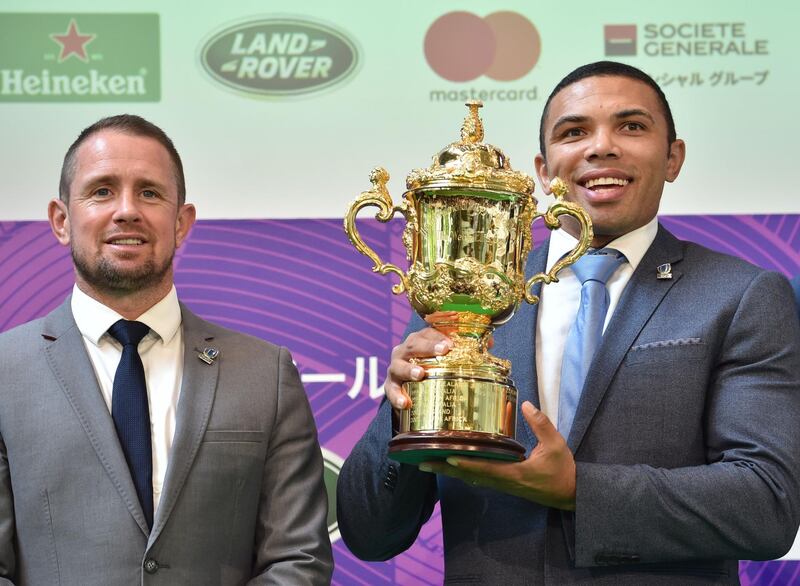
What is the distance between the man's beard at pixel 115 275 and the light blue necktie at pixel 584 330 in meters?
0.86

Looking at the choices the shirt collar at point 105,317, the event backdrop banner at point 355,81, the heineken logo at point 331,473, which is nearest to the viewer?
the shirt collar at point 105,317

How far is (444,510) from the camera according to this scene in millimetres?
2791

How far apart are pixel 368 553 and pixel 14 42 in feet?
6.02

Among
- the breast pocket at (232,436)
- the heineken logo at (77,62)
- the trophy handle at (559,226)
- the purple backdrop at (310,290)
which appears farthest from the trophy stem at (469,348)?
the heineken logo at (77,62)

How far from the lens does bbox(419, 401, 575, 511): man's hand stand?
2445 mm

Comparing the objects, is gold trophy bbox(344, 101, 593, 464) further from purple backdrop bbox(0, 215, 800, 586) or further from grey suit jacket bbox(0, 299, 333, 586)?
purple backdrop bbox(0, 215, 800, 586)

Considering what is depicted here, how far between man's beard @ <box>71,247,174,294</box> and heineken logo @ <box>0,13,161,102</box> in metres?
→ 1.04

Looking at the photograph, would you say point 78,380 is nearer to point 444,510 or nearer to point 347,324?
point 444,510

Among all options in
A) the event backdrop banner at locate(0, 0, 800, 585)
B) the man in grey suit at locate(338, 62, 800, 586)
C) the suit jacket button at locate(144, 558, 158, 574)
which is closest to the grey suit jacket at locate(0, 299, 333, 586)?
the suit jacket button at locate(144, 558, 158, 574)

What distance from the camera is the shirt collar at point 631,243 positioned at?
2.87m

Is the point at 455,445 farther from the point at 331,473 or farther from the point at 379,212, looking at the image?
the point at 331,473

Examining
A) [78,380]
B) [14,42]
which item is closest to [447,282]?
[78,380]

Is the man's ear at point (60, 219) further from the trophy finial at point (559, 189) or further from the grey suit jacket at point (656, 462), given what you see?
the trophy finial at point (559, 189)

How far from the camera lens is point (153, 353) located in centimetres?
288
